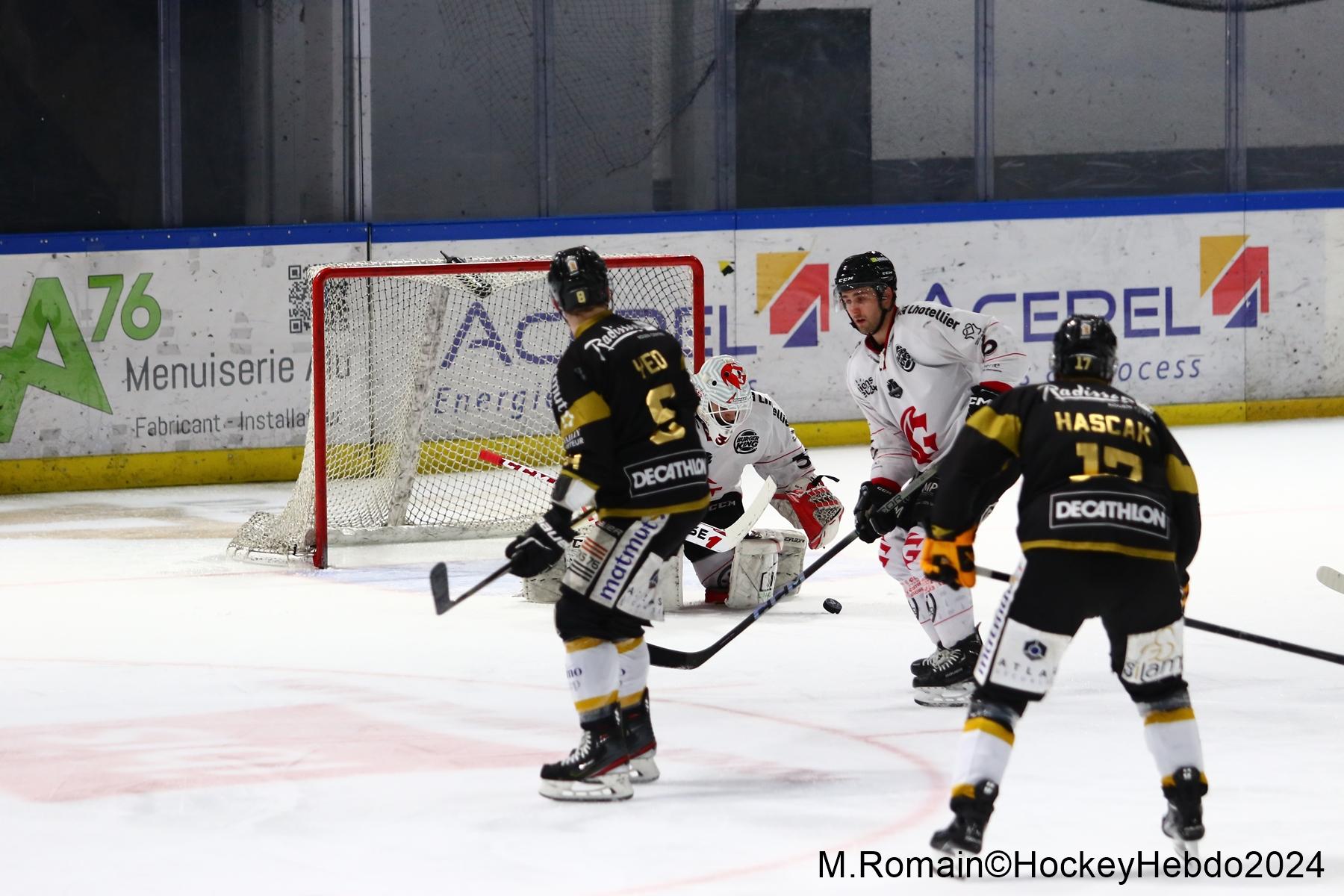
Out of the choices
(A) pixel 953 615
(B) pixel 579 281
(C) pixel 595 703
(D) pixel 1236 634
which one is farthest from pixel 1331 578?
(B) pixel 579 281

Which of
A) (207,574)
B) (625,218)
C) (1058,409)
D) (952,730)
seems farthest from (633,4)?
(1058,409)

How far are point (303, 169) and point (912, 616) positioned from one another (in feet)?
16.0

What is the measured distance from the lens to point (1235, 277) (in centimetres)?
1143

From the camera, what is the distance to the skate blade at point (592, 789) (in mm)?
4098

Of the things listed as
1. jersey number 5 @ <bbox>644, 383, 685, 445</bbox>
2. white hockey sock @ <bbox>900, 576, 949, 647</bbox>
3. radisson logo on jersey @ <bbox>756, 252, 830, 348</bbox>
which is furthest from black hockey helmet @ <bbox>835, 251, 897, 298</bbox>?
radisson logo on jersey @ <bbox>756, 252, 830, 348</bbox>

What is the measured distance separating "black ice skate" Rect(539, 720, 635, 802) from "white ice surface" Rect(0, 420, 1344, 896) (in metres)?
0.05

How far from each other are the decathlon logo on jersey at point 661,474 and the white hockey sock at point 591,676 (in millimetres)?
330

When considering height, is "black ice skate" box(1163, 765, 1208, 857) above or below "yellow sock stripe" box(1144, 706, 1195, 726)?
Answer: below

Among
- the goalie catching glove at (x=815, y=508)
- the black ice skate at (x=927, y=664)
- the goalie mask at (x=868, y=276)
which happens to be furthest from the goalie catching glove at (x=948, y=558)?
the goalie catching glove at (x=815, y=508)

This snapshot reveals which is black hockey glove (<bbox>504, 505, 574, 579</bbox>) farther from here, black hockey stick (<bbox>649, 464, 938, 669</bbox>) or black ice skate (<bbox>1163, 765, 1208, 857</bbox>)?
black ice skate (<bbox>1163, 765, 1208, 857</bbox>)

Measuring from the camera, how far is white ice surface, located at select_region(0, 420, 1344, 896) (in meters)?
3.70

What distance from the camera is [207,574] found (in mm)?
7223

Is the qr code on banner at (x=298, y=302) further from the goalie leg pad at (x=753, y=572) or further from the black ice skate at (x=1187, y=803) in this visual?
the black ice skate at (x=1187, y=803)

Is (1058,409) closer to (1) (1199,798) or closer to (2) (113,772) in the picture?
(1) (1199,798)
